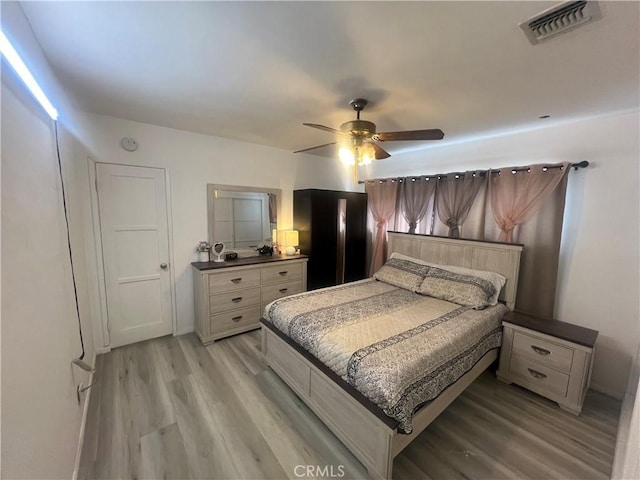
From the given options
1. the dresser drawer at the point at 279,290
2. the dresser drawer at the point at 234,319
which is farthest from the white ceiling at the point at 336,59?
the dresser drawer at the point at 234,319

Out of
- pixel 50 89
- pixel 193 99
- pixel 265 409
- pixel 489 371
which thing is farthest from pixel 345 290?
pixel 50 89

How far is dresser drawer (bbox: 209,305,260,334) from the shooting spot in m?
3.04

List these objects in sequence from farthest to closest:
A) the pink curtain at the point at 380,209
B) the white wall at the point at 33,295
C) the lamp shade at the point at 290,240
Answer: the pink curtain at the point at 380,209 < the lamp shade at the point at 290,240 < the white wall at the point at 33,295

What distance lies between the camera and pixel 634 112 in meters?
2.15

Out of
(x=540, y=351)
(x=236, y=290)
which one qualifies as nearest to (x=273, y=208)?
(x=236, y=290)

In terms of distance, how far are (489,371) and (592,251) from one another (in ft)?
4.83

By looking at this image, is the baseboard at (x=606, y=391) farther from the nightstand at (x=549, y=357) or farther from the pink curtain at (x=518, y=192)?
the pink curtain at (x=518, y=192)

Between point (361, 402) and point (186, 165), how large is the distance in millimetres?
3068

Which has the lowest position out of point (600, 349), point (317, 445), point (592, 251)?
point (317, 445)

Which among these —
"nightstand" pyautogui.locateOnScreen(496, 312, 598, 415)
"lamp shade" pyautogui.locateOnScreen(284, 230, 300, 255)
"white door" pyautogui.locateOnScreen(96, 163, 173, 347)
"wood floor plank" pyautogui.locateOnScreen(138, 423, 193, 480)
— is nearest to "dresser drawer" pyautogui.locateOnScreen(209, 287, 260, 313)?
"white door" pyautogui.locateOnScreen(96, 163, 173, 347)

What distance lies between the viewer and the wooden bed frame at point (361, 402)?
1490 mm

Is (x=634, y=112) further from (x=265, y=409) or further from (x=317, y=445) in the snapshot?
(x=265, y=409)

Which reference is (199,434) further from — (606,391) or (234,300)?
(606,391)

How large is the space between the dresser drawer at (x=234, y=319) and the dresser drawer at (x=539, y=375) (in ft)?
9.11
